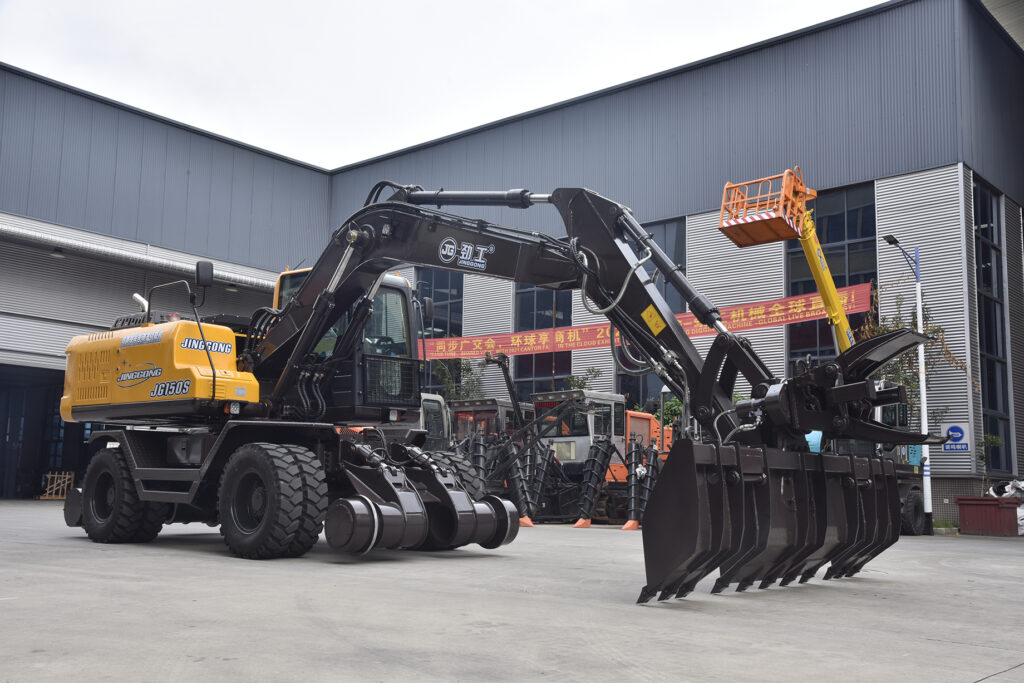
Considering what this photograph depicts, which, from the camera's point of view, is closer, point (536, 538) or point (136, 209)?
point (536, 538)

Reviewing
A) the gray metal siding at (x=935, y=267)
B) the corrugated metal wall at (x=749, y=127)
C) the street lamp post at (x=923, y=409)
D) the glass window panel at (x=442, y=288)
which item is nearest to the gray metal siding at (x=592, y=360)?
the corrugated metal wall at (x=749, y=127)

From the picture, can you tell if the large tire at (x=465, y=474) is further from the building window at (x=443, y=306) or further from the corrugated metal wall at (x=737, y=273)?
the building window at (x=443, y=306)

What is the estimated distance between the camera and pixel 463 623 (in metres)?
5.95

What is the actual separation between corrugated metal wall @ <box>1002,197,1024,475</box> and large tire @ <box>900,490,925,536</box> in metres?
7.29

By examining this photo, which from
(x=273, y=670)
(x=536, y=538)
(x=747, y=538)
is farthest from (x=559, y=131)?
(x=273, y=670)

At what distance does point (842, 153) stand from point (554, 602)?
75.1 feet

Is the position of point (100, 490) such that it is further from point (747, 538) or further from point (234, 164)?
point (234, 164)

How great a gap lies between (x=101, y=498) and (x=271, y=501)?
4100 mm

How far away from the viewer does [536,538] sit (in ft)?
48.9

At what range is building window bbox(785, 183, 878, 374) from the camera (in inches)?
1037

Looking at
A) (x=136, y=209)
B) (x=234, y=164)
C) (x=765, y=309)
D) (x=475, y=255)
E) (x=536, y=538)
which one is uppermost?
(x=234, y=164)

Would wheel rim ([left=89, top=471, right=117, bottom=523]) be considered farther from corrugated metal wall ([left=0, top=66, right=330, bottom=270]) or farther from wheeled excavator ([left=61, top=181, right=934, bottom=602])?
corrugated metal wall ([left=0, top=66, right=330, bottom=270])

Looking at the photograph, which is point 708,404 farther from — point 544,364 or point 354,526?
point 544,364

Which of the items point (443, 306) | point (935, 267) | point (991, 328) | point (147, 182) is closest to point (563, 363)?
point (443, 306)
